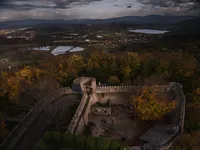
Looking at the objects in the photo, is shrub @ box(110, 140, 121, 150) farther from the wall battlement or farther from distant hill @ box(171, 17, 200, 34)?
distant hill @ box(171, 17, 200, 34)

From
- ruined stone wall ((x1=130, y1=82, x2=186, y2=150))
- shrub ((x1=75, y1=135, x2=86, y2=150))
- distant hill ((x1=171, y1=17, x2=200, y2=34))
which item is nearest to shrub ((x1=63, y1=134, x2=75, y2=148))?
shrub ((x1=75, y1=135, x2=86, y2=150))

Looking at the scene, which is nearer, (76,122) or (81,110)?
(76,122)

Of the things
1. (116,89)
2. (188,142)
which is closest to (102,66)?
(116,89)

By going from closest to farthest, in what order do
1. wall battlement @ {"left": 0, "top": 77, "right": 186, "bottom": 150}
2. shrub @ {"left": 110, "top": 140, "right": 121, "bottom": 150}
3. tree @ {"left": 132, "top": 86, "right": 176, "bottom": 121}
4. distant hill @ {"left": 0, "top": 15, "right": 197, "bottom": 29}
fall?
shrub @ {"left": 110, "top": 140, "right": 121, "bottom": 150}
wall battlement @ {"left": 0, "top": 77, "right": 186, "bottom": 150}
tree @ {"left": 132, "top": 86, "right": 176, "bottom": 121}
distant hill @ {"left": 0, "top": 15, "right": 197, "bottom": 29}

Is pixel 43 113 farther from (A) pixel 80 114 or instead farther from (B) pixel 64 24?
(B) pixel 64 24

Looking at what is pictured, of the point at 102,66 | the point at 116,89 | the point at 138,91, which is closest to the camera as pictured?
the point at 138,91

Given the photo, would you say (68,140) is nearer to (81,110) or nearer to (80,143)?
(80,143)

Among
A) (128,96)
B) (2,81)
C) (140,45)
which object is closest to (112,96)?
(128,96)

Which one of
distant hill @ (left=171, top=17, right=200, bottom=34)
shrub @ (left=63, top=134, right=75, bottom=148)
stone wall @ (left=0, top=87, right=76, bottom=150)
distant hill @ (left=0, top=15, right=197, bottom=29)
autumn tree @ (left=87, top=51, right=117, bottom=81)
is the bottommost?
stone wall @ (left=0, top=87, right=76, bottom=150)
